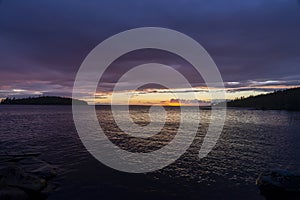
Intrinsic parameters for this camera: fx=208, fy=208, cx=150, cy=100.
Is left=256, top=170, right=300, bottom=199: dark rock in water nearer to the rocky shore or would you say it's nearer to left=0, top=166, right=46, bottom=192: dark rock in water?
the rocky shore

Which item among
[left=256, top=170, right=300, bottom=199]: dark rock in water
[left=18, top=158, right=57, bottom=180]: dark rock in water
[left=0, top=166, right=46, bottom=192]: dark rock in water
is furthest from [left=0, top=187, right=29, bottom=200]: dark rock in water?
[left=256, top=170, right=300, bottom=199]: dark rock in water

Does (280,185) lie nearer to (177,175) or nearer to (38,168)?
(177,175)

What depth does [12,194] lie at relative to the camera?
14.9m

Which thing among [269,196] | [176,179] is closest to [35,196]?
[176,179]

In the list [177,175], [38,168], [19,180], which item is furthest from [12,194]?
[177,175]

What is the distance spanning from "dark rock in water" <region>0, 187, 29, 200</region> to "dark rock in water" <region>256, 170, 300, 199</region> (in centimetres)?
1900

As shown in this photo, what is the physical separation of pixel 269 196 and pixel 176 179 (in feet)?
26.7

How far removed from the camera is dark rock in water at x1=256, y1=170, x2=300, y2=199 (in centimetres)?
1692

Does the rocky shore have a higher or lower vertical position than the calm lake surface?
higher

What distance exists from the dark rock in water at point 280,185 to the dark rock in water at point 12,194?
19.0m

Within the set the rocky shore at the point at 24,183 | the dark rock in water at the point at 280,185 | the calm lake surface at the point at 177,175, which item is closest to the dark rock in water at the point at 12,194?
the rocky shore at the point at 24,183

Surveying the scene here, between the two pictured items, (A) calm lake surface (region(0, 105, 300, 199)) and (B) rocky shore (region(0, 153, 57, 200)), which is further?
(A) calm lake surface (region(0, 105, 300, 199))

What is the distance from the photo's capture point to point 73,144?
3747cm

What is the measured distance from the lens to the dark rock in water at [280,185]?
16.9 m
